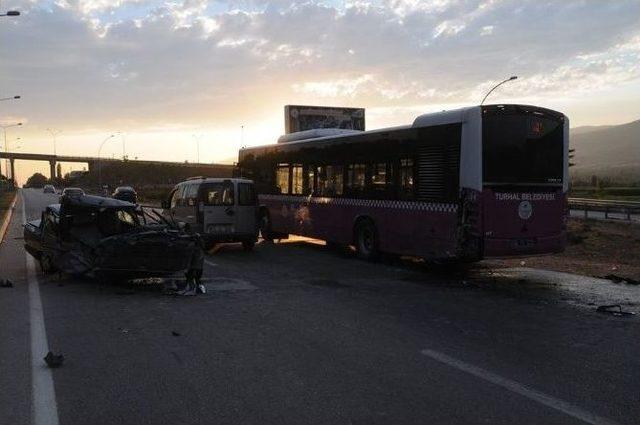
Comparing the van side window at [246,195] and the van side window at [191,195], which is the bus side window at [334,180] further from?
the van side window at [191,195]

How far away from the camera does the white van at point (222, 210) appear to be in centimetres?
1628

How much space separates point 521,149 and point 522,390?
710cm

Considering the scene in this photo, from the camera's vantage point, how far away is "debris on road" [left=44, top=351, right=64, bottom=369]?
6.02 m

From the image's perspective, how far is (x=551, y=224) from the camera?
39.6 feet

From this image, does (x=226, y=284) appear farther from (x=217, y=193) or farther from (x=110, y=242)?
(x=217, y=193)

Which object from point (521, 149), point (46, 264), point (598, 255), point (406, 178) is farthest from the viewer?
point (598, 255)

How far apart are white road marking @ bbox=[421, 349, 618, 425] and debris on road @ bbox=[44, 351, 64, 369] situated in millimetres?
3500

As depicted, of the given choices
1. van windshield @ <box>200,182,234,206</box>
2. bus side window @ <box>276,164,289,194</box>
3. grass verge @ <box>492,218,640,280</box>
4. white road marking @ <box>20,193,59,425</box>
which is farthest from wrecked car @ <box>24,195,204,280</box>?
grass verge @ <box>492,218,640,280</box>

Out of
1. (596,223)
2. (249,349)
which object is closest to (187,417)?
(249,349)

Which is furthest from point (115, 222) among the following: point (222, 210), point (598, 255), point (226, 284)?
point (598, 255)

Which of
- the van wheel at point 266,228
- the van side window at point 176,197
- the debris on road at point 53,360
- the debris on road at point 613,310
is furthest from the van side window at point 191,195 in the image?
the debris on road at point 53,360

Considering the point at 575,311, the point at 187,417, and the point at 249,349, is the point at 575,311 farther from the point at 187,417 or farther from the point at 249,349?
the point at 187,417

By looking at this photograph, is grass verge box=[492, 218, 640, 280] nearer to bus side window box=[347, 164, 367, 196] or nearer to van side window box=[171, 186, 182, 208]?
bus side window box=[347, 164, 367, 196]

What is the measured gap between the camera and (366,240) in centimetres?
1498
